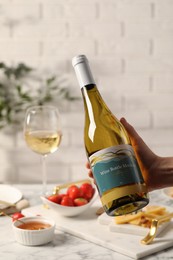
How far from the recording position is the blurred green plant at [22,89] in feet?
8.07

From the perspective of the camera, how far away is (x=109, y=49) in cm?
243

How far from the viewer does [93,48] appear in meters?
2.43

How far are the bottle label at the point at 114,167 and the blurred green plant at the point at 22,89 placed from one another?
1.51 meters

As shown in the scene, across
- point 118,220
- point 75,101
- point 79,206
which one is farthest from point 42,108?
point 75,101

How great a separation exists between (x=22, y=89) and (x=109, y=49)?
0.46m

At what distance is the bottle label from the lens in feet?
3.10

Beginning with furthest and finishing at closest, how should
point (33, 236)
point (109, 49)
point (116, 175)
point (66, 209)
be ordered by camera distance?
point (109, 49) < point (66, 209) < point (33, 236) < point (116, 175)

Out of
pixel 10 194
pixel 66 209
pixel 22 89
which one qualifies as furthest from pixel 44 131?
pixel 22 89

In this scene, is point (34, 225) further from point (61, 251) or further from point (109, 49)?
point (109, 49)

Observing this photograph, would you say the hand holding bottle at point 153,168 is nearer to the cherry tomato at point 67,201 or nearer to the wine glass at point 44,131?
the cherry tomato at point 67,201

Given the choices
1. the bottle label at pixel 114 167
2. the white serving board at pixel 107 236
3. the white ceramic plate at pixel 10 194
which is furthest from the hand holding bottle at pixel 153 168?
the white ceramic plate at pixel 10 194

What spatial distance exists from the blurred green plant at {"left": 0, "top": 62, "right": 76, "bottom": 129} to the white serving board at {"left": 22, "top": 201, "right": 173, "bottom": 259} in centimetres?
124

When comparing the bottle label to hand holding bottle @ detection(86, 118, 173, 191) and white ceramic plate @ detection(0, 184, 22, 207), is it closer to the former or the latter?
hand holding bottle @ detection(86, 118, 173, 191)

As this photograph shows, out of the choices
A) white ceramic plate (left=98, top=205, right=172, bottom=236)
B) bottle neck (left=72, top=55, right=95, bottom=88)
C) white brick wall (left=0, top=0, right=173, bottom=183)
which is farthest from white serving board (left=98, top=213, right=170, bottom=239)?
white brick wall (left=0, top=0, right=173, bottom=183)
